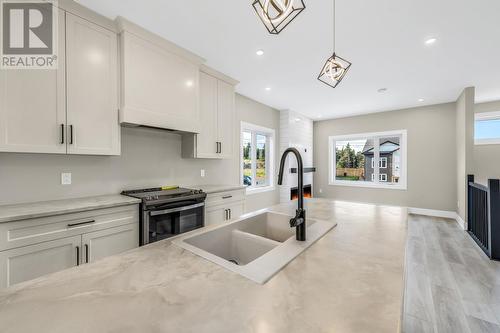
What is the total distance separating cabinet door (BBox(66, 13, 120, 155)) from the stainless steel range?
0.63 meters

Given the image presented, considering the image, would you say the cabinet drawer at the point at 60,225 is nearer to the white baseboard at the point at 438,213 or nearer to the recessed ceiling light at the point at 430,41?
the recessed ceiling light at the point at 430,41

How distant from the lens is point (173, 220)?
2270 millimetres

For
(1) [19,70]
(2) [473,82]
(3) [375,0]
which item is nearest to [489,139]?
(2) [473,82]

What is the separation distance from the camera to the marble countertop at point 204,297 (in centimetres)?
49

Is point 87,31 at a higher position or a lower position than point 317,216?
higher

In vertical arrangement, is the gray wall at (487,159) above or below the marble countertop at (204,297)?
above

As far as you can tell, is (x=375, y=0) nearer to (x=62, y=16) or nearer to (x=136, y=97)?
(x=136, y=97)

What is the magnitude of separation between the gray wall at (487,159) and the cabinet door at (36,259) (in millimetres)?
6921

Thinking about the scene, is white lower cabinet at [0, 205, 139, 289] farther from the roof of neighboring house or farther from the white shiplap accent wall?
the roof of neighboring house

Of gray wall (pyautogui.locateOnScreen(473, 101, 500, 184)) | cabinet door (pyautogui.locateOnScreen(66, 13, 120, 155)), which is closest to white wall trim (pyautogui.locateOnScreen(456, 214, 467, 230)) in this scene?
gray wall (pyautogui.locateOnScreen(473, 101, 500, 184))

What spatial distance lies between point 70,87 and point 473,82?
18.5ft

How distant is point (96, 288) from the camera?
24.8 inches

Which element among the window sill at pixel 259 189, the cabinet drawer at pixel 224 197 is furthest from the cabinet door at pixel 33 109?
the window sill at pixel 259 189

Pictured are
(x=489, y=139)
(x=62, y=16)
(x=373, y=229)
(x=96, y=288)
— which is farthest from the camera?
(x=489, y=139)
